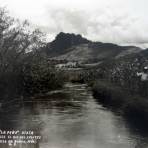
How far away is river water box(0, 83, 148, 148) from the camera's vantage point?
3034cm

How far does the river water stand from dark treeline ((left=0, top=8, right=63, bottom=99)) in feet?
13.6

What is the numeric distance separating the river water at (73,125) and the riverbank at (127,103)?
143 centimetres

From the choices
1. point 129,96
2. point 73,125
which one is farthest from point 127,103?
point 73,125

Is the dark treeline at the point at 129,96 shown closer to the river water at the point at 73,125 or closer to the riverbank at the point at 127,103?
the riverbank at the point at 127,103

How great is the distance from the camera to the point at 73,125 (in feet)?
129

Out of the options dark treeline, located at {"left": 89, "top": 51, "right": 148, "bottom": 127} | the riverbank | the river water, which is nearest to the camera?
the river water

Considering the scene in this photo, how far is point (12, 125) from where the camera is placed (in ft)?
124

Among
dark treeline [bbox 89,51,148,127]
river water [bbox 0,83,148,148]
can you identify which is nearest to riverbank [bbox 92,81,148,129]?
dark treeline [bbox 89,51,148,127]

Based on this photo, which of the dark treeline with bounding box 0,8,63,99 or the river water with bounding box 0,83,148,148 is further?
the dark treeline with bounding box 0,8,63,99

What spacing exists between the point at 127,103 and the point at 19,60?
20.7 meters

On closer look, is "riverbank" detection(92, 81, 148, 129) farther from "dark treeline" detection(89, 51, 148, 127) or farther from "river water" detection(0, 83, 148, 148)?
"river water" detection(0, 83, 148, 148)

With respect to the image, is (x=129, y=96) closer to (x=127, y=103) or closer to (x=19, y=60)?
(x=127, y=103)

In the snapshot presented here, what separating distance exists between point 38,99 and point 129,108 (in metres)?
24.6

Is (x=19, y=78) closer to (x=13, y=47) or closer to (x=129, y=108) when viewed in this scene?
(x=13, y=47)
